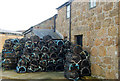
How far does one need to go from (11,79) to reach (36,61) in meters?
1.94

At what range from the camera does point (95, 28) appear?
7.08 m

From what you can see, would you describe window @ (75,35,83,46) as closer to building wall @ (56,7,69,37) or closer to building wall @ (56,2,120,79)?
building wall @ (56,2,120,79)

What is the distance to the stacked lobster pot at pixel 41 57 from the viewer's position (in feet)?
28.1

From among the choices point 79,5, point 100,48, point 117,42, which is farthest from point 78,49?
point 79,5

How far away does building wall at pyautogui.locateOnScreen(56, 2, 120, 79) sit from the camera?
5.83 metres

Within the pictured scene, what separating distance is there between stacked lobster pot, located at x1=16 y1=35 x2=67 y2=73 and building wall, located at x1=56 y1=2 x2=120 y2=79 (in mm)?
1928

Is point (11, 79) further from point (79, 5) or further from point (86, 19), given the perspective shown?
point (79, 5)

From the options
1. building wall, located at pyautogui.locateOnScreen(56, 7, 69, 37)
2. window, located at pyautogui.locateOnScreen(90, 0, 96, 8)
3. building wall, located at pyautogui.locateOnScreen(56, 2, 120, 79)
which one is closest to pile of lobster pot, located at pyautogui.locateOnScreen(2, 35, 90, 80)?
building wall, located at pyautogui.locateOnScreen(56, 2, 120, 79)

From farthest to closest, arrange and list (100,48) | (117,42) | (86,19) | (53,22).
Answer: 1. (53,22)
2. (86,19)
3. (100,48)
4. (117,42)

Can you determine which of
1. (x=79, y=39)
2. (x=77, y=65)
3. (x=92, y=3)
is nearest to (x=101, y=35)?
(x=77, y=65)

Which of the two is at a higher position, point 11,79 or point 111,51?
point 111,51

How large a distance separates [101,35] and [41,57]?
162 inches

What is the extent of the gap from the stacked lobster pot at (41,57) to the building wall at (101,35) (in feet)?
6.32

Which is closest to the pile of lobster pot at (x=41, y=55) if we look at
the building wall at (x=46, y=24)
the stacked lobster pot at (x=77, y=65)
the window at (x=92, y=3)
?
the stacked lobster pot at (x=77, y=65)
